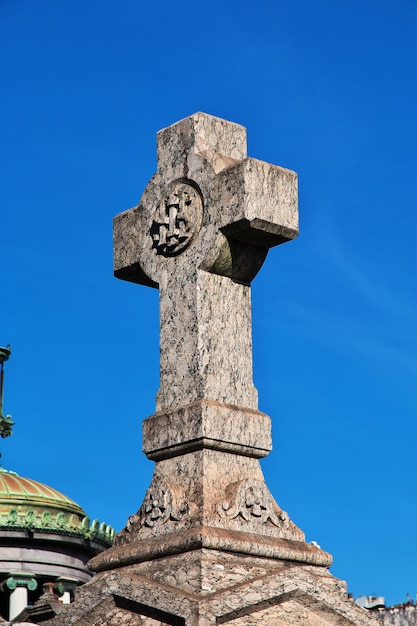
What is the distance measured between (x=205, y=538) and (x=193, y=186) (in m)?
2.47

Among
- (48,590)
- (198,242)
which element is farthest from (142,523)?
(48,590)

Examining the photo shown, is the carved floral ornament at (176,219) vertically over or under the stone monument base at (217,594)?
over

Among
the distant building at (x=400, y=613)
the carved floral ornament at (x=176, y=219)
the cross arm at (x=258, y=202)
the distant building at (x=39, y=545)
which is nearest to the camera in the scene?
the cross arm at (x=258, y=202)

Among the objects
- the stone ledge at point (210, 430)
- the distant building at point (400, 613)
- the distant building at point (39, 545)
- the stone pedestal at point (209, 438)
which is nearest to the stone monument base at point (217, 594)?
the stone pedestal at point (209, 438)

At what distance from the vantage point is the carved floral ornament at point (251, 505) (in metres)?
9.39

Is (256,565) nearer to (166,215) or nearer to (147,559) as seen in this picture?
(147,559)

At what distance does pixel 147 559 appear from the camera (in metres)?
9.55

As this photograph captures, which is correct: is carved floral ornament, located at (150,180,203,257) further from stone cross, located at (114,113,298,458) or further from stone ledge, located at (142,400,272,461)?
stone ledge, located at (142,400,272,461)

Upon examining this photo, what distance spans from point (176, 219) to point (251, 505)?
2.05 metres

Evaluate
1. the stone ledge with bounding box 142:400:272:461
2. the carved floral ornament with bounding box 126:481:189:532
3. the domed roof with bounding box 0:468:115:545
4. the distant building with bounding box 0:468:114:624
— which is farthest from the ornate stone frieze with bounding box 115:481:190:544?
the domed roof with bounding box 0:468:115:545

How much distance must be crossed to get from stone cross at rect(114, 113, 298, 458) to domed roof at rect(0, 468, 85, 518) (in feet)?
35.5

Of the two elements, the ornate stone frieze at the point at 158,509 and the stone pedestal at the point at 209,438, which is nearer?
the stone pedestal at the point at 209,438

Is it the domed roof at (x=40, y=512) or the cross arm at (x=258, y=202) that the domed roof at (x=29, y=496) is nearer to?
the domed roof at (x=40, y=512)

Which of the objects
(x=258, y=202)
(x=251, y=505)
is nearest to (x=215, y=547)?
(x=251, y=505)
